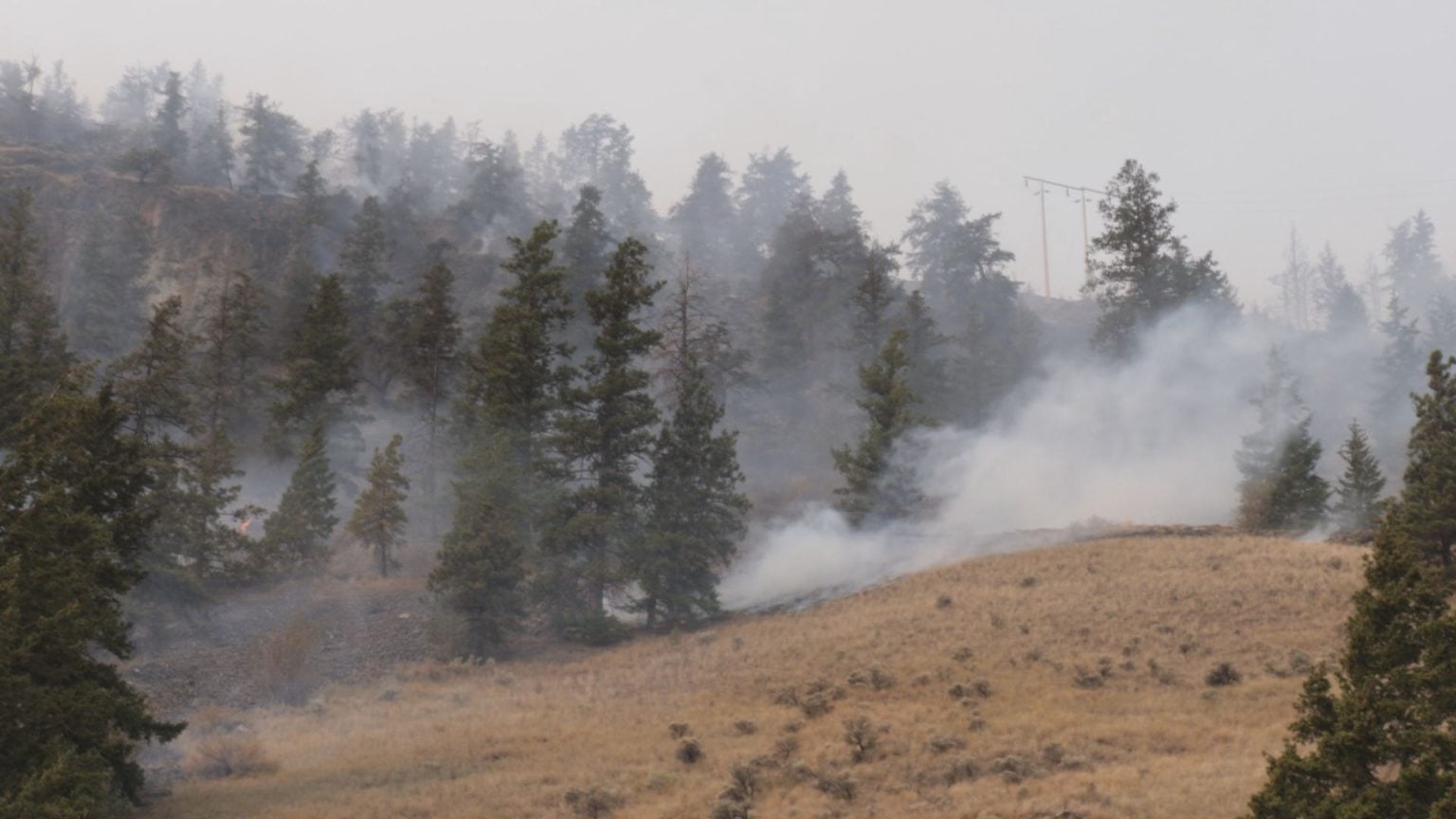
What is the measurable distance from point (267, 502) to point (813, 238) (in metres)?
41.4

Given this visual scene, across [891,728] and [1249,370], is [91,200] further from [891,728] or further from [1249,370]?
[1249,370]

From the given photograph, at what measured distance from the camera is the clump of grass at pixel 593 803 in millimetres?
18672

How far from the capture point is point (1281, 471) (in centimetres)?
4209

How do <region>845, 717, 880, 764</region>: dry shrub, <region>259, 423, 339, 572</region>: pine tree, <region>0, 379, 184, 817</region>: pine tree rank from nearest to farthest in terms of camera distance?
<region>0, 379, 184, 817</region>: pine tree
<region>845, 717, 880, 764</region>: dry shrub
<region>259, 423, 339, 572</region>: pine tree

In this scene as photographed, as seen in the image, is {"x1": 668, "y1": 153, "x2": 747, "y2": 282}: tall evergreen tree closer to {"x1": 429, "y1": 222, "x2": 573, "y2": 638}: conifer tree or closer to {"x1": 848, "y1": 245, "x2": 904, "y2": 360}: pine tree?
{"x1": 848, "y1": 245, "x2": 904, "y2": 360}: pine tree

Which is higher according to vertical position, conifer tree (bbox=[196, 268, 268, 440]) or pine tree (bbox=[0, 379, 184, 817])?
conifer tree (bbox=[196, 268, 268, 440])

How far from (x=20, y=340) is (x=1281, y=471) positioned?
5229 cm

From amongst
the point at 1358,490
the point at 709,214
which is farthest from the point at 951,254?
the point at 1358,490

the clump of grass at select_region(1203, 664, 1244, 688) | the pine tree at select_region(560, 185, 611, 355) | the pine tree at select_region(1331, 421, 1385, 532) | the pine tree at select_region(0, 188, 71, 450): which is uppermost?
the pine tree at select_region(560, 185, 611, 355)

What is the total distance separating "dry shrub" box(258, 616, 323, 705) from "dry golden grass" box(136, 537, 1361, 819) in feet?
4.67

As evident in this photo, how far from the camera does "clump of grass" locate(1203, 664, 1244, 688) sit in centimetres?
2258

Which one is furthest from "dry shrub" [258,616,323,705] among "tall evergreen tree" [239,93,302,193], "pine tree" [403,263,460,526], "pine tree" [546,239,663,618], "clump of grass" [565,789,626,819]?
"tall evergreen tree" [239,93,302,193]

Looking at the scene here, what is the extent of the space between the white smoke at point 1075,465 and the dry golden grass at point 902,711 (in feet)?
28.3

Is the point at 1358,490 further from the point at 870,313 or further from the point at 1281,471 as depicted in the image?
the point at 870,313
